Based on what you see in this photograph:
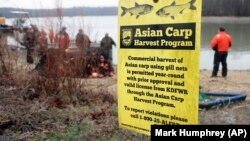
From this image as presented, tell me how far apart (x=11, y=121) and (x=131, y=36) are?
8.94 ft

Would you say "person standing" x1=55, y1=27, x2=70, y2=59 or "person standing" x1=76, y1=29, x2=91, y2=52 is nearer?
"person standing" x1=55, y1=27, x2=70, y2=59

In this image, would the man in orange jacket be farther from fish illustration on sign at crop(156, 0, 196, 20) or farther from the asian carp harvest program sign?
fish illustration on sign at crop(156, 0, 196, 20)

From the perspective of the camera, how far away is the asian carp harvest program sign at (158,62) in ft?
9.80

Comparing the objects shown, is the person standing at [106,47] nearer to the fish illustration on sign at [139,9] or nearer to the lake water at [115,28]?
the lake water at [115,28]

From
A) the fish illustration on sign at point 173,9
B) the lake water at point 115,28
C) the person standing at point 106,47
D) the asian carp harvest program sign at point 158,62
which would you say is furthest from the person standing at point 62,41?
the person standing at point 106,47

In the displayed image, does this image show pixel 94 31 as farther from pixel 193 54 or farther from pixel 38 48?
pixel 193 54

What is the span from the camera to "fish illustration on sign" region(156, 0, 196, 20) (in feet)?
9.62

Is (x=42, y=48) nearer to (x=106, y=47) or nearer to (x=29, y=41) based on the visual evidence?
(x=29, y=41)

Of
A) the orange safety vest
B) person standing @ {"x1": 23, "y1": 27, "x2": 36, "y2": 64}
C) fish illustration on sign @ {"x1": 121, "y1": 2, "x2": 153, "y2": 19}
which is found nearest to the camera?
fish illustration on sign @ {"x1": 121, "y1": 2, "x2": 153, "y2": 19}

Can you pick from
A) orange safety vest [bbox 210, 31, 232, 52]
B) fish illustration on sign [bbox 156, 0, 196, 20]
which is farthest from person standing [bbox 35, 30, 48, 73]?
orange safety vest [bbox 210, 31, 232, 52]

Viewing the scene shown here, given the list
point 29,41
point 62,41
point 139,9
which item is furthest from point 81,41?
point 139,9
